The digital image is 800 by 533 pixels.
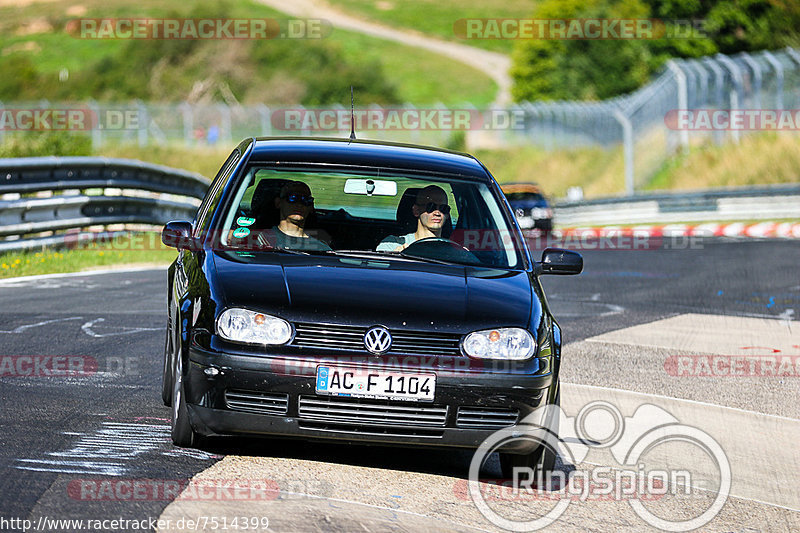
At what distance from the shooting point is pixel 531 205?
1273 inches

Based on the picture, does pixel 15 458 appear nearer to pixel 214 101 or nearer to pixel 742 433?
pixel 742 433

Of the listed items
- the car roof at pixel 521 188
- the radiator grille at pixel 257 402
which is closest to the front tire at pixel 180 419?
the radiator grille at pixel 257 402

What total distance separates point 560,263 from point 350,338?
1778 millimetres

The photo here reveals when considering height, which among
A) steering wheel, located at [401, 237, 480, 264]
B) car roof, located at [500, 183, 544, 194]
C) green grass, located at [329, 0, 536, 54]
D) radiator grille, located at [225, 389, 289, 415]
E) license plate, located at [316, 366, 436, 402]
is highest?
green grass, located at [329, 0, 536, 54]

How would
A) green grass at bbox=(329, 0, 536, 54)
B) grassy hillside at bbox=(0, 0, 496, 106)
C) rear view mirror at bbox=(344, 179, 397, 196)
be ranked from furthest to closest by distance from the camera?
green grass at bbox=(329, 0, 536, 54)
grassy hillside at bbox=(0, 0, 496, 106)
rear view mirror at bbox=(344, 179, 397, 196)

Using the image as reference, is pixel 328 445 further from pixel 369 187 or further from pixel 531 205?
pixel 531 205

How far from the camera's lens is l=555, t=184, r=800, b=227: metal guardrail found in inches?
1207

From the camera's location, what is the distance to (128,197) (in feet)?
59.9

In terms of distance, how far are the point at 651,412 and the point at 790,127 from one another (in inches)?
1225

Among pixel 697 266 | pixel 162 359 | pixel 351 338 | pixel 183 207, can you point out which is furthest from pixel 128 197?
pixel 351 338

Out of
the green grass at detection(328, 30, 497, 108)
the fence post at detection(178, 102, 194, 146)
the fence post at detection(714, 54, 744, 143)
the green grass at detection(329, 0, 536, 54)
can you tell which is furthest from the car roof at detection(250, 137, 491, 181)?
the green grass at detection(329, 0, 536, 54)

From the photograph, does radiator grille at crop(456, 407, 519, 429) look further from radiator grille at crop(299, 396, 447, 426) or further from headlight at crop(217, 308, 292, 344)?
headlight at crop(217, 308, 292, 344)

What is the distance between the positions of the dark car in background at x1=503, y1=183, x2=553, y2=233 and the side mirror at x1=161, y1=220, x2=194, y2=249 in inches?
900

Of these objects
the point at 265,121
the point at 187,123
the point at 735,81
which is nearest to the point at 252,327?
the point at 735,81
